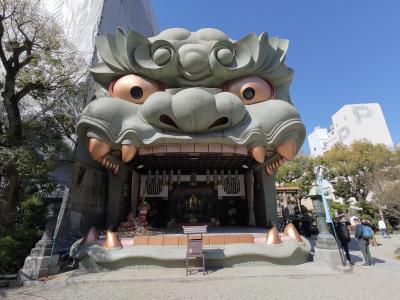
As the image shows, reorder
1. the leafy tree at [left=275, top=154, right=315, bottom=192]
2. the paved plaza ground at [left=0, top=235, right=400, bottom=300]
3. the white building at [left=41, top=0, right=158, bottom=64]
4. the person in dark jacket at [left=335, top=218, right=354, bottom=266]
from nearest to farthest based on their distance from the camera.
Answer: the paved plaza ground at [left=0, top=235, right=400, bottom=300] < the person in dark jacket at [left=335, top=218, right=354, bottom=266] < the white building at [left=41, top=0, right=158, bottom=64] < the leafy tree at [left=275, top=154, right=315, bottom=192]

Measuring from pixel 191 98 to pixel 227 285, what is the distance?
5647mm

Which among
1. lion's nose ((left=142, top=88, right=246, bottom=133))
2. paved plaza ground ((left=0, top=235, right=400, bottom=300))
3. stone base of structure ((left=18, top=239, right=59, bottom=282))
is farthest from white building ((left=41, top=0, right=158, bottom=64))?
Result: paved plaza ground ((left=0, top=235, right=400, bottom=300))

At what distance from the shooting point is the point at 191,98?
26.8 feet

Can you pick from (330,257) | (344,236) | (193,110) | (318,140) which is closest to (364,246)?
(344,236)

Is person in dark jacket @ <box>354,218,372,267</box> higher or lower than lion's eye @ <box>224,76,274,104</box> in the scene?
lower

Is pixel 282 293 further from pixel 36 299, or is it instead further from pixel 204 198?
pixel 204 198

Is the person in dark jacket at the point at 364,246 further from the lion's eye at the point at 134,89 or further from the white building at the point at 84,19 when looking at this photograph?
the white building at the point at 84,19

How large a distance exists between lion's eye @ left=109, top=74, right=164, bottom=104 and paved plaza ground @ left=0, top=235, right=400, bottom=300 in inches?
240

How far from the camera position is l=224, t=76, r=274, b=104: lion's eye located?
31.2 feet

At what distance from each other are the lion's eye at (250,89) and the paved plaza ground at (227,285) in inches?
239

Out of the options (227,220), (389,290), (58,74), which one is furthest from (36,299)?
(227,220)

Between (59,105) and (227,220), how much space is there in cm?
1087

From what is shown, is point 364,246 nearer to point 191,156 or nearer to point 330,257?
point 330,257

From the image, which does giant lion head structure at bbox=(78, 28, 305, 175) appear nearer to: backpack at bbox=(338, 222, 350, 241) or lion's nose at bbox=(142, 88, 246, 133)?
lion's nose at bbox=(142, 88, 246, 133)
